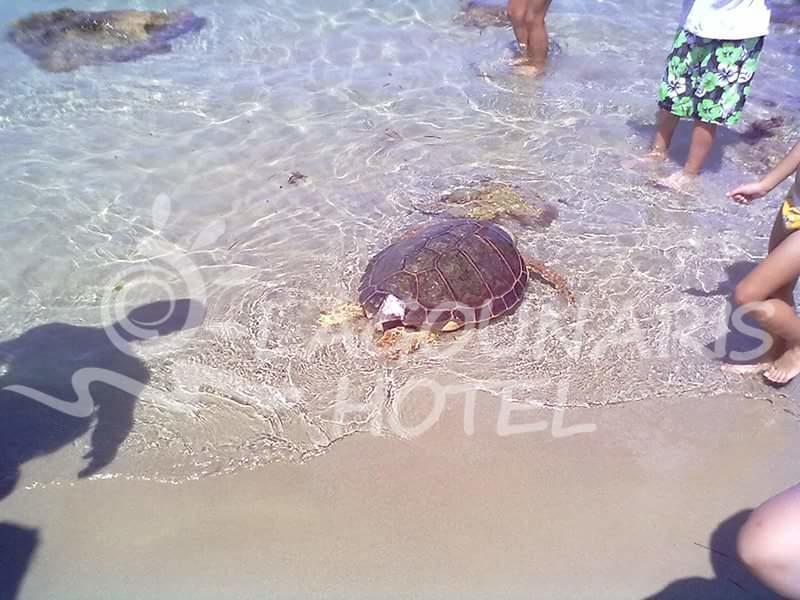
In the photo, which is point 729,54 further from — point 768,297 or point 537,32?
point 537,32

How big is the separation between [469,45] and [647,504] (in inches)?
236

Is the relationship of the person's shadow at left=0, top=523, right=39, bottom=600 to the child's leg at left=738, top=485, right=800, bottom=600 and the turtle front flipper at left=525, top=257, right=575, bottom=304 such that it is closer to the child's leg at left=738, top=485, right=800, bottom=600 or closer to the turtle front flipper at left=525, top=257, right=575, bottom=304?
the child's leg at left=738, top=485, right=800, bottom=600

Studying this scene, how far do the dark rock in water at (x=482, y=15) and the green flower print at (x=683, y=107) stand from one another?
3681 mm

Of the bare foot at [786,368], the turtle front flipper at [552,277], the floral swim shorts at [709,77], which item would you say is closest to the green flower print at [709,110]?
the floral swim shorts at [709,77]

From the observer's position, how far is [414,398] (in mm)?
3338

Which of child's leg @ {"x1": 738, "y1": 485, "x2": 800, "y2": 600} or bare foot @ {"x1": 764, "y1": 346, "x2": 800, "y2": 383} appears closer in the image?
child's leg @ {"x1": 738, "y1": 485, "x2": 800, "y2": 600}

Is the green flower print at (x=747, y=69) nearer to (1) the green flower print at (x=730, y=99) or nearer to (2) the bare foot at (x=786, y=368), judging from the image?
(1) the green flower print at (x=730, y=99)

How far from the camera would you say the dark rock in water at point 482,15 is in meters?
7.83

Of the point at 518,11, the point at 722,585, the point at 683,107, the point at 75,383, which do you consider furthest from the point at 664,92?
the point at 75,383

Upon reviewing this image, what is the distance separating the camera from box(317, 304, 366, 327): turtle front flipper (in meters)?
3.78

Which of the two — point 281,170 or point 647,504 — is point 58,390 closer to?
point 281,170

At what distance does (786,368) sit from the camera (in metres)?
3.30

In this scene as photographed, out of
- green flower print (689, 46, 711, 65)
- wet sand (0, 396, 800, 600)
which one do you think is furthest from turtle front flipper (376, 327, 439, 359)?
green flower print (689, 46, 711, 65)

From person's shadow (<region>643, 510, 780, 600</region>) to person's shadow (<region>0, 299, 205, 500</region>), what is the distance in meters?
2.55
